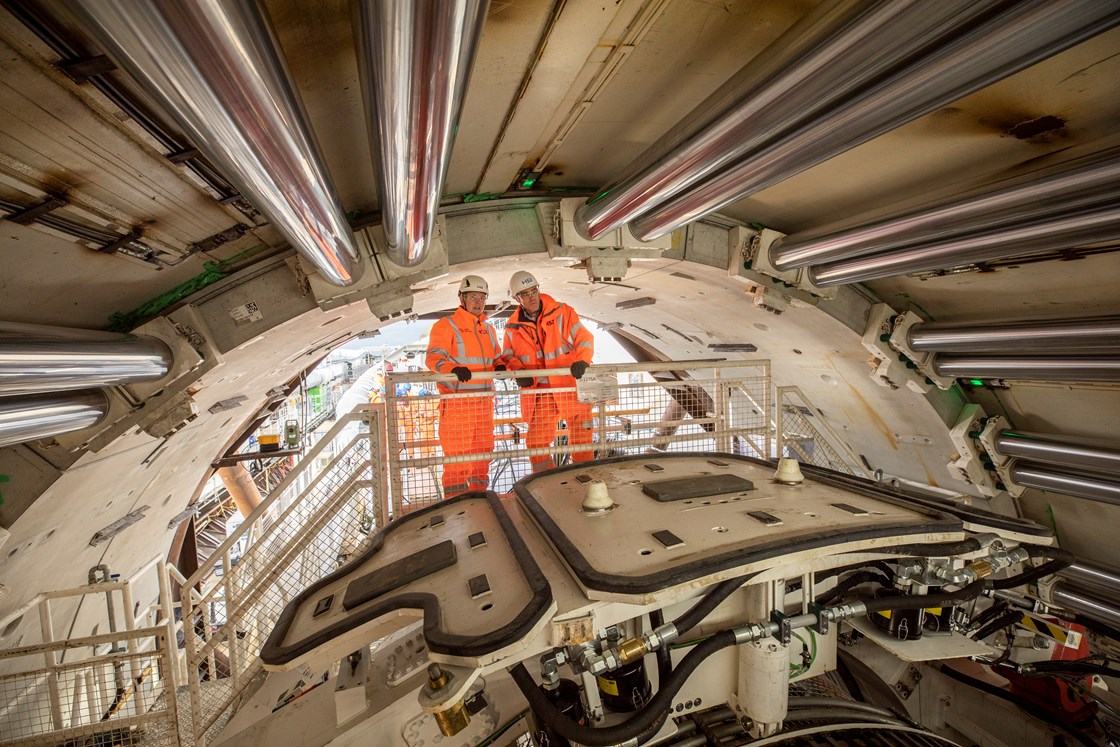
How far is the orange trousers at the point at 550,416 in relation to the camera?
13.5 ft

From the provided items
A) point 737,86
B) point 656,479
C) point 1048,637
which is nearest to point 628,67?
point 737,86

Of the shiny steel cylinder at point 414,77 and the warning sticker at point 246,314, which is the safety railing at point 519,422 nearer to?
the warning sticker at point 246,314

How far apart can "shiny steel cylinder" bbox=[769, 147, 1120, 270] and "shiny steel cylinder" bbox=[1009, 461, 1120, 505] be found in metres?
2.65

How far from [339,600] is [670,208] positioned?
2.82 metres

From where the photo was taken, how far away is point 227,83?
1.19m

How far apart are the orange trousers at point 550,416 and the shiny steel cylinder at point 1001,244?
8.26 ft

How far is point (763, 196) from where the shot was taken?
3.80 meters

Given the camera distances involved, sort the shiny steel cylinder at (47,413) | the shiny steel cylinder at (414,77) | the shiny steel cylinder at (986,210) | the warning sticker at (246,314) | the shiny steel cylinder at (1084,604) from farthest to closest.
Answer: the shiny steel cylinder at (1084,604) < the warning sticker at (246,314) < the shiny steel cylinder at (986,210) < the shiny steel cylinder at (47,413) < the shiny steel cylinder at (414,77)

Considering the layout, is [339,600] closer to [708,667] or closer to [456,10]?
[708,667]

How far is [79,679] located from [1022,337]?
303 inches

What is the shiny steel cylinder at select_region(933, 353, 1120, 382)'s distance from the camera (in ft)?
9.83

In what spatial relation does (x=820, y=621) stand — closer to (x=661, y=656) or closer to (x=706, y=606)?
(x=706, y=606)

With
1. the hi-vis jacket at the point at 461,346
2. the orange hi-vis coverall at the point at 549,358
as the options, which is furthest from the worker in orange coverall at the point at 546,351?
the hi-vis jacket at the point at 461,346

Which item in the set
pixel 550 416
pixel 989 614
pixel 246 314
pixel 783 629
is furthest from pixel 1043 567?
pixel 246 314
